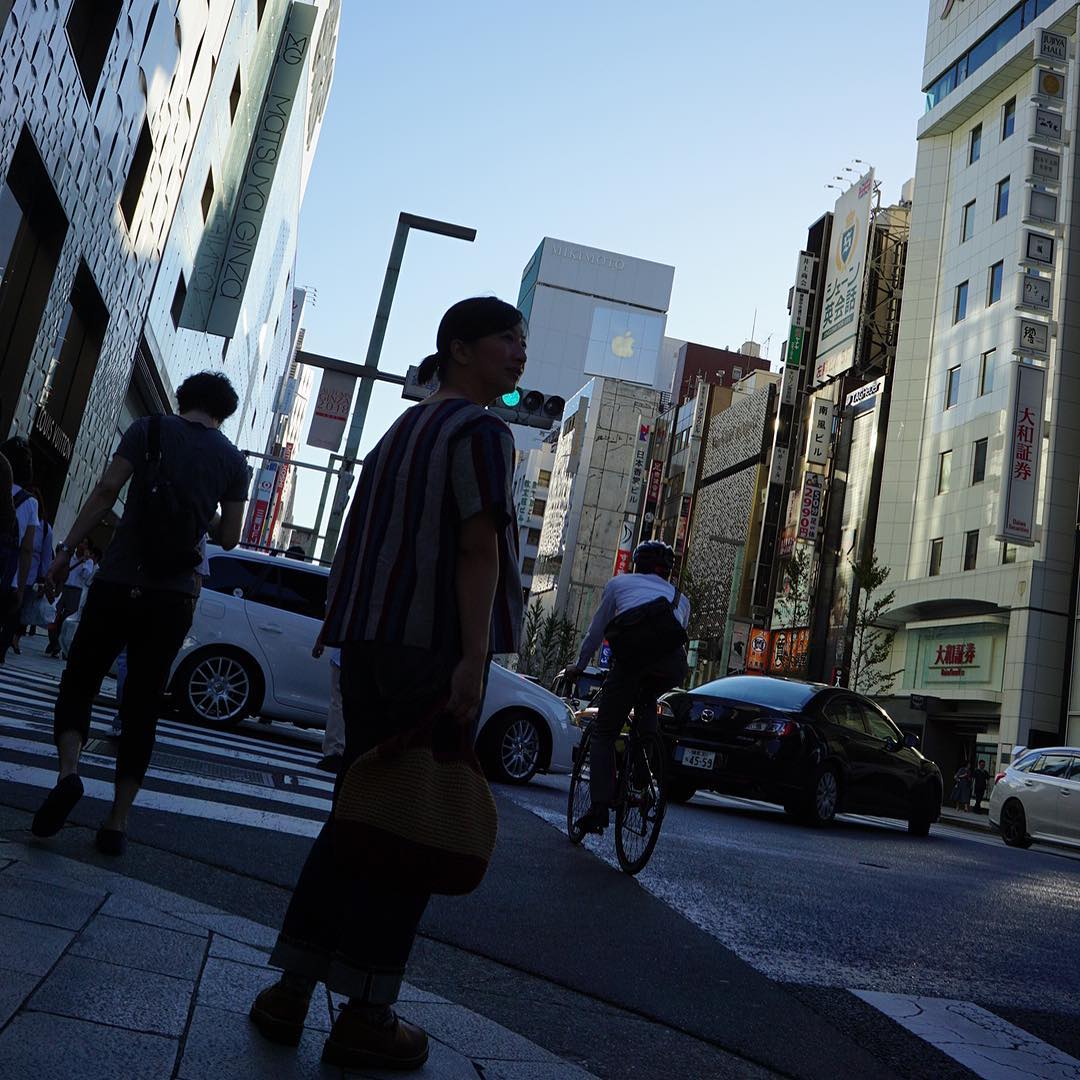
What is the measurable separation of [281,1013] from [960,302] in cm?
4320

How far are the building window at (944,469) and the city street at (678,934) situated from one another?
33045 mm

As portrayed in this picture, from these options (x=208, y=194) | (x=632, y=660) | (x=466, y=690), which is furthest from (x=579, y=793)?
(x=208, y=194)

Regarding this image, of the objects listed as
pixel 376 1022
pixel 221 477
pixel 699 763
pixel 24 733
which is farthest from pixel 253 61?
pixel 376 1022

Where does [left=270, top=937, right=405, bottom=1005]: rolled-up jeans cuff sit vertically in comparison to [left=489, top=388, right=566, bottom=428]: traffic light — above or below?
below

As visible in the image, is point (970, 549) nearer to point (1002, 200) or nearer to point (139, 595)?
point (1002, 200)

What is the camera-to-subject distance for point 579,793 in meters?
7.21

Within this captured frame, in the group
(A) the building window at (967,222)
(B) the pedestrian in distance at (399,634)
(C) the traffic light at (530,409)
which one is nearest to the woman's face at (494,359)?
(B) the pedestrian in distance at (399,634)

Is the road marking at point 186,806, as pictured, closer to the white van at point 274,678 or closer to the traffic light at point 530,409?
the white van at point 274,678

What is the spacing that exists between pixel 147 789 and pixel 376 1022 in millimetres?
3949

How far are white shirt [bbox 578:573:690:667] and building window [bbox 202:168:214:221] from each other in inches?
927

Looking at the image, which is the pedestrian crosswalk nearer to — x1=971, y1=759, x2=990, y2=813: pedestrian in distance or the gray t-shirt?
the gray t-shirt

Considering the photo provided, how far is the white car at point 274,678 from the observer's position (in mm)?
10508

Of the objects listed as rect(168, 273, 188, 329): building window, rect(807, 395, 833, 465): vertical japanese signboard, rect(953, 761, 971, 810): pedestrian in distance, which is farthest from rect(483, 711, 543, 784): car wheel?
rect(807, 395, 833, 465): vertical japanese signboard

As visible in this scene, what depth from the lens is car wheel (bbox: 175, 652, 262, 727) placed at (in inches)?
416
